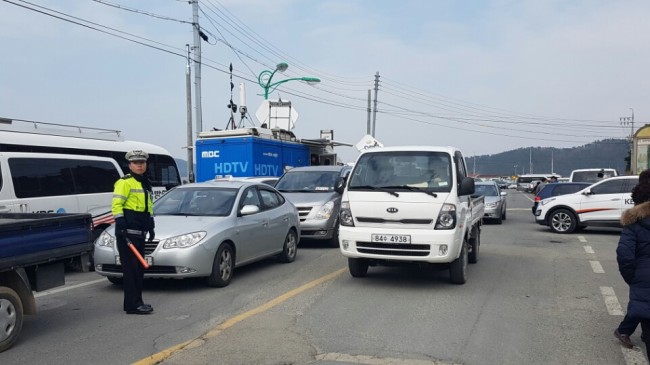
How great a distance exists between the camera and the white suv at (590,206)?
15.4 meters

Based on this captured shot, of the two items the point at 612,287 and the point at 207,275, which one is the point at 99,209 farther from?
the point at 612,287

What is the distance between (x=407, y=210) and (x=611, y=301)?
2816mm

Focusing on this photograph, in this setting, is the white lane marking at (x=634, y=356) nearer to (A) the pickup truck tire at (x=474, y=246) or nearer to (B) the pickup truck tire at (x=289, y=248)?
(A) the pickup truck tire at (x=474, y=246)

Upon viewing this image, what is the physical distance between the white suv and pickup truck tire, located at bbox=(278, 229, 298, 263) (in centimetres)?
917

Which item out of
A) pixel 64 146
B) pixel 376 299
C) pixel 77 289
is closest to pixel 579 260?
pixel 376 299

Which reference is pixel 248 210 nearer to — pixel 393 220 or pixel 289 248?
pixel 289 248

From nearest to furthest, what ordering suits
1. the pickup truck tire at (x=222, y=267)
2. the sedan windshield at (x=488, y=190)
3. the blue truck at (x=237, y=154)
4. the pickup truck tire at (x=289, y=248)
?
1. the pickup truck tire at (x=222, y=267)
2. the pickup truck tire at (x=289, y=248)
3. the blue truck at (x=237, y=154)
4. the sedan windshield at (x=488, y=190)

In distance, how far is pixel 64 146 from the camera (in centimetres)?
1180

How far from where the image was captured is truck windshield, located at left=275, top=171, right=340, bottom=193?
13406mm

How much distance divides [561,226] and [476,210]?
7.70 meters

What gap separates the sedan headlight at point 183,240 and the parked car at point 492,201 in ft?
41.6

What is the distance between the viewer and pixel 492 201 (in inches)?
746

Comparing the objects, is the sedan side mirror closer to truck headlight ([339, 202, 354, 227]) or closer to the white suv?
truck headlight ([339, 202, 354, 227])

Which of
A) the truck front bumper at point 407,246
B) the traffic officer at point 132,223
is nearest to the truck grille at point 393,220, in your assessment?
the truck front bumper at point 407,246
